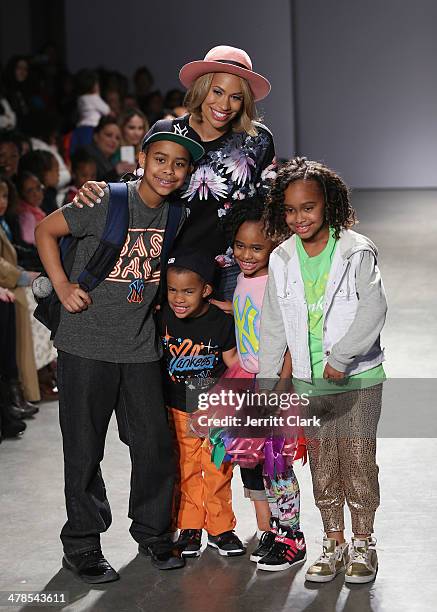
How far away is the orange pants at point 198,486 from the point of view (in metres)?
3.57

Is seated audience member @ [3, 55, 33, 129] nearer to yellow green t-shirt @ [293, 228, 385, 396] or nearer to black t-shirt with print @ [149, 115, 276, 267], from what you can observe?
black t-shirt with print @ [149, 115, 276, 267]

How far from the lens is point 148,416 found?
3408 millimetres

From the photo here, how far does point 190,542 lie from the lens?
357 centimetres

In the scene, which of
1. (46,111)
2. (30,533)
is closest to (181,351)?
(30,533)

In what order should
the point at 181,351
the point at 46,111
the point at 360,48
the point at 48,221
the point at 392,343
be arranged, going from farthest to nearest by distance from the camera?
the point at 360,48 < the point at 46,111 < the point at 392,343 < the point at 181,351 < the point at 48,221

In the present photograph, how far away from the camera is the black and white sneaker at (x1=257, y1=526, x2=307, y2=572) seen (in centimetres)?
344

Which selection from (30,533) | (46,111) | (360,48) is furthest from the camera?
(360,48)

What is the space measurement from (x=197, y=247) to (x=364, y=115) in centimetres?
1008

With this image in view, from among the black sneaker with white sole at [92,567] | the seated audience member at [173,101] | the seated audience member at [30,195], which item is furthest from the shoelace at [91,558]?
the seated audience member at [173,101]

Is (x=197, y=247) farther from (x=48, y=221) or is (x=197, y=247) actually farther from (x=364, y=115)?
(x=364, y=115)

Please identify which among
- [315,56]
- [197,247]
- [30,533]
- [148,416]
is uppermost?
[315,56]

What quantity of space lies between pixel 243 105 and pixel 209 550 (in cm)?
135

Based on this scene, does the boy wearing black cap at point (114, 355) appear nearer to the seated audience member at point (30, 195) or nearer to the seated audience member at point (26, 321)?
the seated audience member at point (26, 321)

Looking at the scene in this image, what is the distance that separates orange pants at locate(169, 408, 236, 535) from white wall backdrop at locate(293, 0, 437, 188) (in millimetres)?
9917
